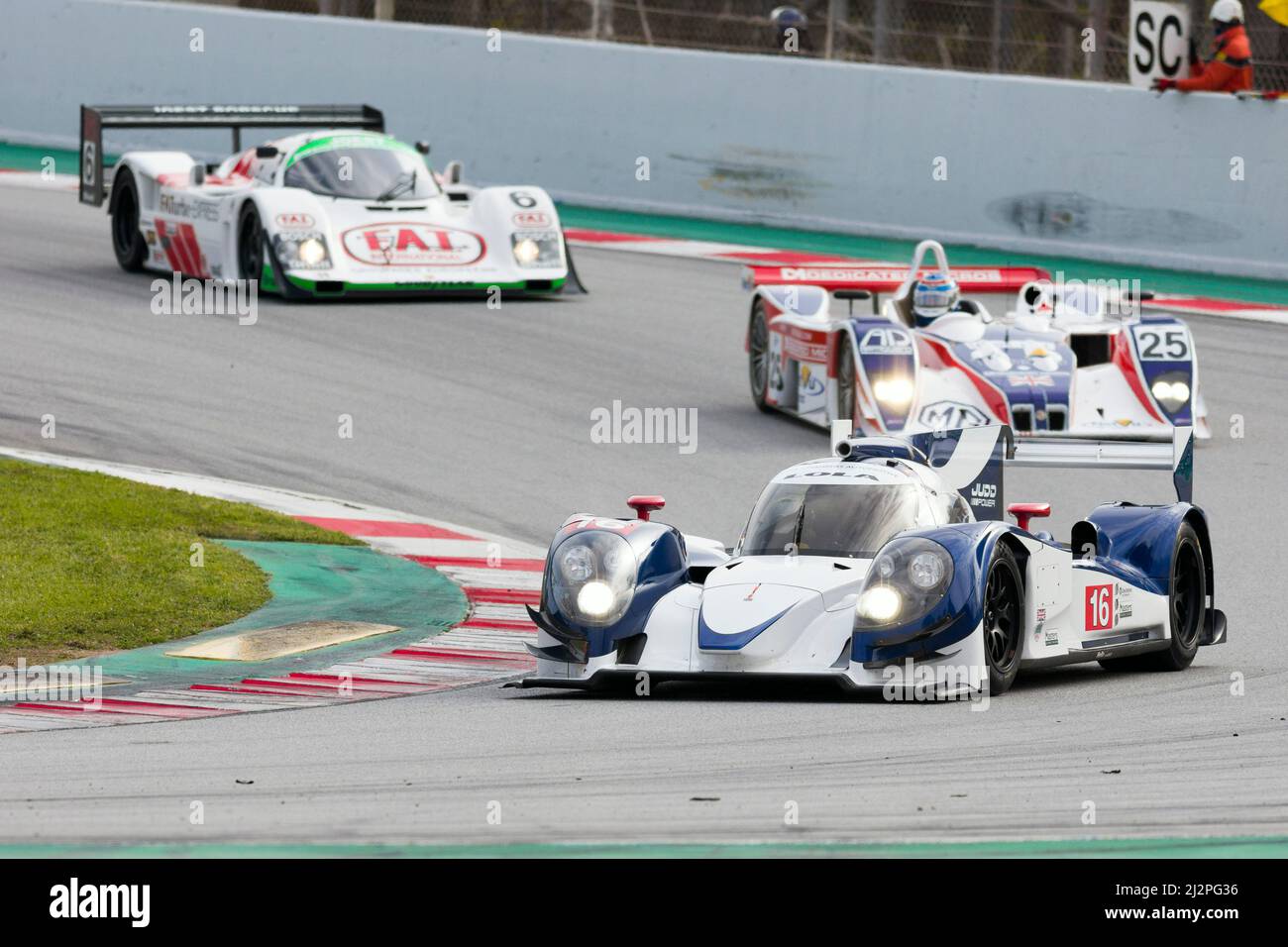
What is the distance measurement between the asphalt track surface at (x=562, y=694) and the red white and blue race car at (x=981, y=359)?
1.30 ft

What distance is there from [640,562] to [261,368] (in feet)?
27.7

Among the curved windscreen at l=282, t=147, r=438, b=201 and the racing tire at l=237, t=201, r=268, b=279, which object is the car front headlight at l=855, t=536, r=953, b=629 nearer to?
the racing tire at l=237, t=201, r=268, b=279

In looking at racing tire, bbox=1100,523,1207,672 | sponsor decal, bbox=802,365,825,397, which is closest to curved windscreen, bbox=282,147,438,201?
sponsor decal, bbox=802,365,825,397

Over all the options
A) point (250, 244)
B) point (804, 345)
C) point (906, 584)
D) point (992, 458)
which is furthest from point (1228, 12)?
point (906, 584)

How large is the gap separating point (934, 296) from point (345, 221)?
563 cm

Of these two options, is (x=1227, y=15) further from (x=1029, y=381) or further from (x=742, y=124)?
(x=1029, y=381)

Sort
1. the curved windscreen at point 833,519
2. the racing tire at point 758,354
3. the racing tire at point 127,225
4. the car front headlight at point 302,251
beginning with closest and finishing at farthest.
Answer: the curved windscreen at point 833,519
the racing tire at point 758,354
the car front headlight at point 302,251
the racing tire at point 127,225

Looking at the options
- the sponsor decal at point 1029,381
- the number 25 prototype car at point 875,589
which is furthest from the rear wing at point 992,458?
the sponsor decal at point 1029,381

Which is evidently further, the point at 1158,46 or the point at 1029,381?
the point at 1158,46

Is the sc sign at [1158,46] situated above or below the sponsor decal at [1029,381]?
above

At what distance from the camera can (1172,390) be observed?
14.3 meters

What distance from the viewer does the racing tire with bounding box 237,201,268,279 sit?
1856 cm

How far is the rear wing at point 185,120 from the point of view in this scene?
19.4 m

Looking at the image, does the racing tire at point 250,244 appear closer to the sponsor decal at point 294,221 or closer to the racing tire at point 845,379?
the sponsor decal at point 294,221
